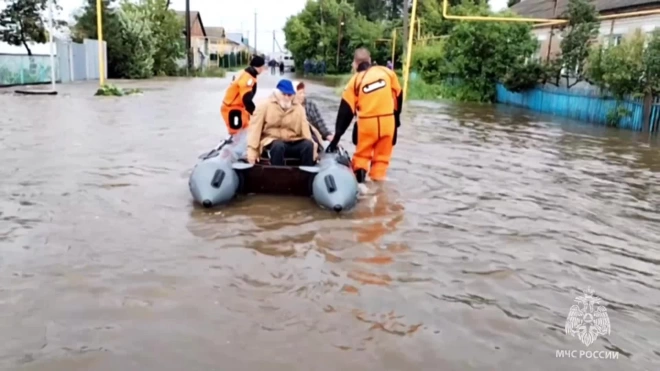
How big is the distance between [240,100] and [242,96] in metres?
0.18

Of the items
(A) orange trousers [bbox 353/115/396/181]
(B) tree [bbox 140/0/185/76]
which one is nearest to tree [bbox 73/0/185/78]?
(B) tree [bbox 140/0/185/76]

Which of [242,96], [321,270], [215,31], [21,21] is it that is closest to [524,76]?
[242,96]

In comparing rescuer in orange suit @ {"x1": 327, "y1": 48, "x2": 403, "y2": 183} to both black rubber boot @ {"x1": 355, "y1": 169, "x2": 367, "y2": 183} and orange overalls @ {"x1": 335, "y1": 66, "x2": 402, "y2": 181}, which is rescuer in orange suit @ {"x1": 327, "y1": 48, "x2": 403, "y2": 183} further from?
black rubber boot @ {"x1": 355, "y1": 169, "x2": 367, "y2": 183}

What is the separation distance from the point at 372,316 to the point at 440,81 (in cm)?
2453

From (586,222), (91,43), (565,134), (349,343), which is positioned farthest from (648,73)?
(91,43)

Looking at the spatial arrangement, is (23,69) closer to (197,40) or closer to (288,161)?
(288,161)

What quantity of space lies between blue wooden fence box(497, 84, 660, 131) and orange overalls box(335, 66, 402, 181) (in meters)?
10.3

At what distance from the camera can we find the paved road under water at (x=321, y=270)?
3727 mm

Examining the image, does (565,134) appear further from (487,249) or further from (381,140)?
(487,249)

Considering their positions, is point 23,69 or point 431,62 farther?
point 431,62

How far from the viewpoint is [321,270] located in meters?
5.00

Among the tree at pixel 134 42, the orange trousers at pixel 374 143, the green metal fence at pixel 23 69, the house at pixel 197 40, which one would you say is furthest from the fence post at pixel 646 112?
the house at pixel 197 40

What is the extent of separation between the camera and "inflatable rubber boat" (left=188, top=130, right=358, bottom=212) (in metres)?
6.52

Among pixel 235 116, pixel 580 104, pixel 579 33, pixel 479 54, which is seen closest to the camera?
pixel 235 116
